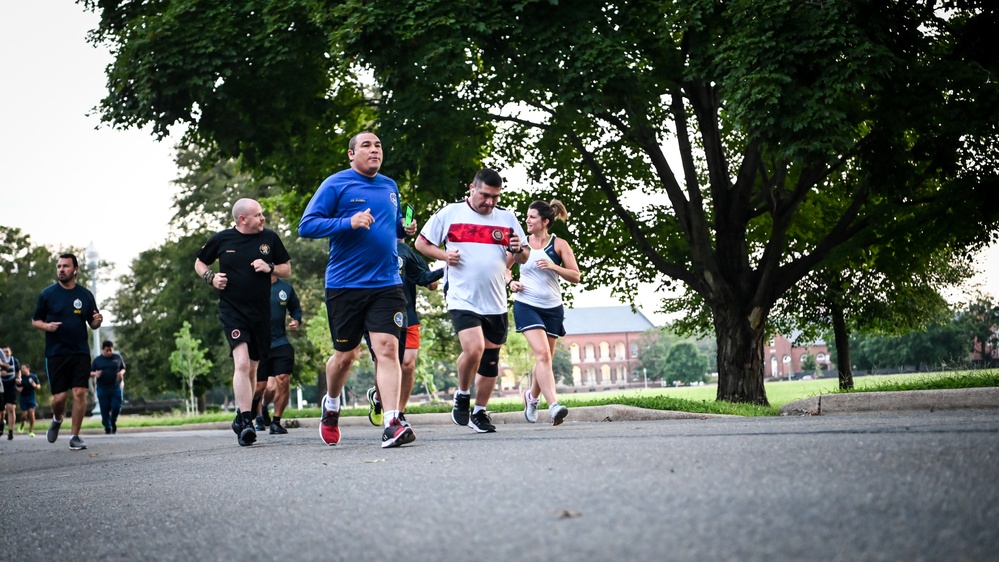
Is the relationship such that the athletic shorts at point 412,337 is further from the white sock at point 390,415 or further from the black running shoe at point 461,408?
the white sock at point 390,415

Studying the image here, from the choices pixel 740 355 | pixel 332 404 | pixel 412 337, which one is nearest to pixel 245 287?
pixel 412 337

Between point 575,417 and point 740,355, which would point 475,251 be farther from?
point 740,355

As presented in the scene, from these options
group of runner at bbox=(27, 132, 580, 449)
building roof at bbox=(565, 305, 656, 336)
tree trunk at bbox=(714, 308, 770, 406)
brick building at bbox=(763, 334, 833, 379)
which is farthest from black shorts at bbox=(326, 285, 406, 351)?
building roof at bbox=(565, 305, 656, 336)

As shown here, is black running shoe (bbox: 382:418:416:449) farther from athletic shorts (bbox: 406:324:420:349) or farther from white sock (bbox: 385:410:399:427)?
athletic shorts (bbox: 406:324:420:349)

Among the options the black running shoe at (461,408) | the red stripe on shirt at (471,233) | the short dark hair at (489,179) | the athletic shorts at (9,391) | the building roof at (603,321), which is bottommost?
the black running shoe at (461,408)

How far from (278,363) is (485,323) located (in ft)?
15.3

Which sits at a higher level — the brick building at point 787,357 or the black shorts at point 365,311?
the brick building at point 787,357

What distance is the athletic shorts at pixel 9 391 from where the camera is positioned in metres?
22.6

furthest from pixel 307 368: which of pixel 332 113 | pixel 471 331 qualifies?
pixel 471 331

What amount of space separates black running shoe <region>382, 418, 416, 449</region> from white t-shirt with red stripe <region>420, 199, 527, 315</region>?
182cm

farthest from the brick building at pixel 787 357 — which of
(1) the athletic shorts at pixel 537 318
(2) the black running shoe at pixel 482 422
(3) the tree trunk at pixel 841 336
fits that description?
(2) the black running shoe at pixel 482 422

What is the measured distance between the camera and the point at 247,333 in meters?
9.92

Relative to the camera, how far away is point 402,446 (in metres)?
7.77

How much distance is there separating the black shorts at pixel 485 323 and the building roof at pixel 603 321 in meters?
139
